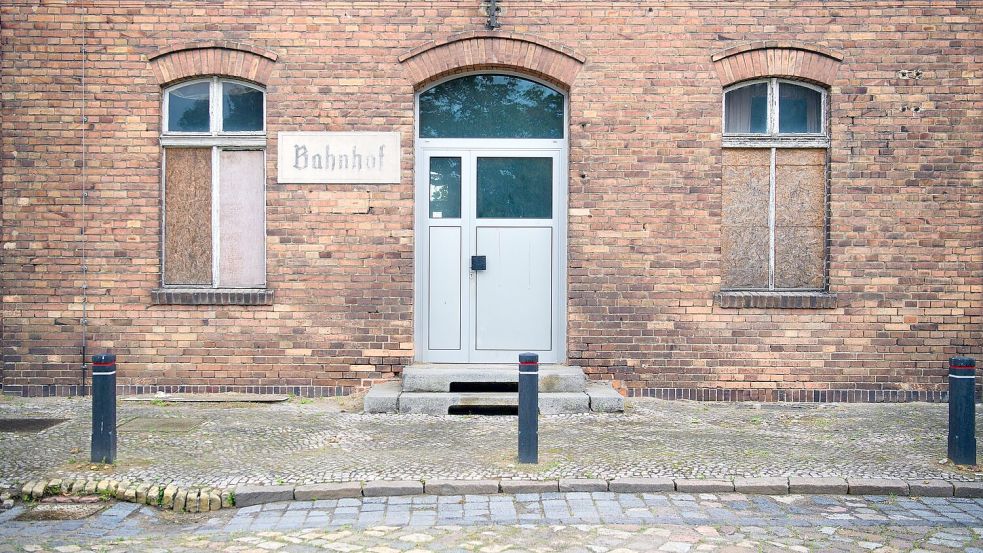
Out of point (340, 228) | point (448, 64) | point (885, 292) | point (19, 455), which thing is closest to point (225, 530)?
point (19, 455)

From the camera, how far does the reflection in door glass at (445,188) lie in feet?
31.1

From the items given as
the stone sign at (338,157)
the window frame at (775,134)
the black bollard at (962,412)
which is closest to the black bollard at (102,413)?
the stone sign at (338,157)

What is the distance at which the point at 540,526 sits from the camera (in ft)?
17.1

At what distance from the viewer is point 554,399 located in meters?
8.38

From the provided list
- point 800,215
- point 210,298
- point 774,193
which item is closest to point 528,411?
point 210,298

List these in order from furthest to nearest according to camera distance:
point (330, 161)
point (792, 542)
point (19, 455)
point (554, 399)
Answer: point (330, 161), point (554, 399), point (19, 455), point (792, 542)

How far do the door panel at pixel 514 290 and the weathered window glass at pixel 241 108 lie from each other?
2.80 meters

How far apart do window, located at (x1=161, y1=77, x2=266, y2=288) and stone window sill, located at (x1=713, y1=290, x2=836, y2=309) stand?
5158 millimetres

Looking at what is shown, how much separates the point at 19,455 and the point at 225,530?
252 cm

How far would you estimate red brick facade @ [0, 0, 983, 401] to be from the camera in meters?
9.08

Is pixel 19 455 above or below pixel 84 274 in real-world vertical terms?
below

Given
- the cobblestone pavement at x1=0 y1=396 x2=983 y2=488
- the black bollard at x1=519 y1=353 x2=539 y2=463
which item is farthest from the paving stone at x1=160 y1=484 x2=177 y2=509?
the black bollard at x1=519 y1=353 x2=539 y2=463

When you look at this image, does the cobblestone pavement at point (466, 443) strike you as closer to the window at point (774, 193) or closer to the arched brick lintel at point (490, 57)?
the window at point (774, 193)

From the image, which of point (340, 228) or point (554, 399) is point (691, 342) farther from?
point (340, 228)
